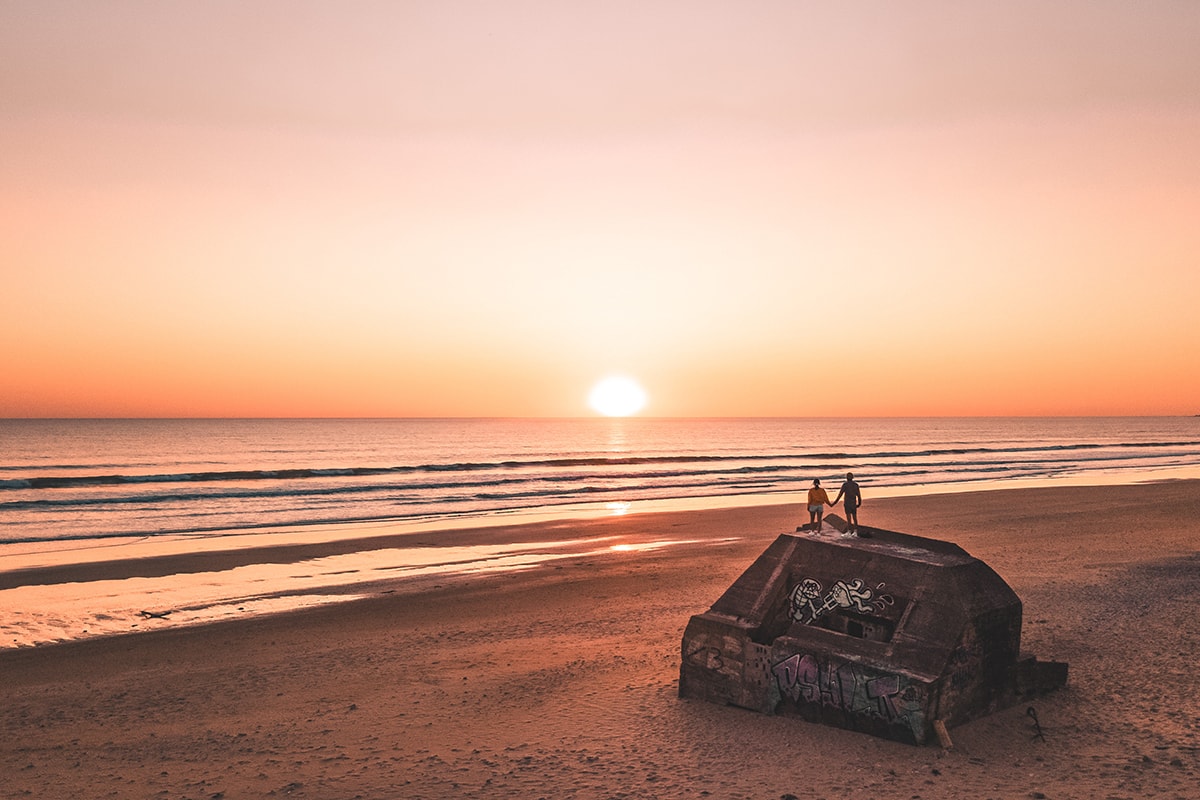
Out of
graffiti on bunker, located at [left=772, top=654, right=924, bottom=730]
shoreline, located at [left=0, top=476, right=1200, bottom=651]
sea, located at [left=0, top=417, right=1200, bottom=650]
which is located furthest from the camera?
sea, located at [left=0, top=417, right=1200, bottom=650]

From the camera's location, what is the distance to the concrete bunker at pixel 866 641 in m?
8.43

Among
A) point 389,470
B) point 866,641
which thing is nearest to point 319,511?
point 389,470

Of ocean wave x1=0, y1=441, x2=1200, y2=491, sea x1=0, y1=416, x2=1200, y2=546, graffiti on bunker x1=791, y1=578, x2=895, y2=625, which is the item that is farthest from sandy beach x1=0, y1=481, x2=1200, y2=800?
ocean wave x1=0, y1=441, x2=1200, y2=491

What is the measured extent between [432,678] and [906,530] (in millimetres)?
18779

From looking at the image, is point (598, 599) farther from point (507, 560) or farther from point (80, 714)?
point (80, 714)

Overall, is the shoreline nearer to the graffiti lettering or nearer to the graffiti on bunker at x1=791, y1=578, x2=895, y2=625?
the graffiti on bunker at x1=791, y1=578, x2=895, y2=625

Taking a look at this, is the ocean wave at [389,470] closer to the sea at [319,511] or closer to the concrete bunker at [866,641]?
the sea at [319,511]

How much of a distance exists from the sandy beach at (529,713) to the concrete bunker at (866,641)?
264mm

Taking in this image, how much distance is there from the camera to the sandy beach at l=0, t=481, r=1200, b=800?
25.0 feet

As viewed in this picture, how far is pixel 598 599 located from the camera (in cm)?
1571

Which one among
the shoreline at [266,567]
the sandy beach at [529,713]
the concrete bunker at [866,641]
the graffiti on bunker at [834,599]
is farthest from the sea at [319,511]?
the graffiti on bunker at [834,599]

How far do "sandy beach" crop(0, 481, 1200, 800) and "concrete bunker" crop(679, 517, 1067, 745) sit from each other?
26 cm

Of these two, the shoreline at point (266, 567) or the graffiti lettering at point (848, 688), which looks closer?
the graffiti lettering at point (848, 688)

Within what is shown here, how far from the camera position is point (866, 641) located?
8805 millimetres
